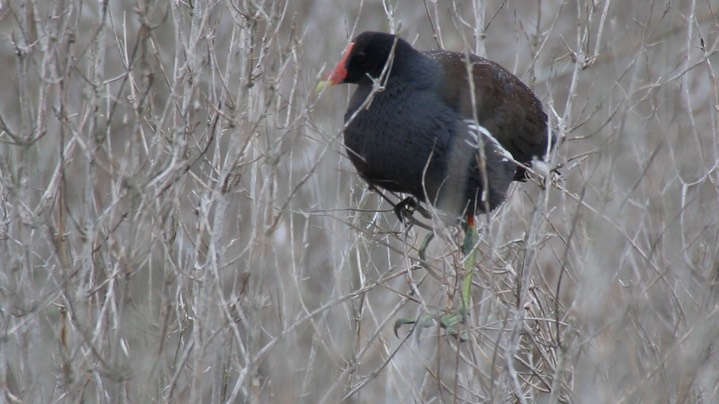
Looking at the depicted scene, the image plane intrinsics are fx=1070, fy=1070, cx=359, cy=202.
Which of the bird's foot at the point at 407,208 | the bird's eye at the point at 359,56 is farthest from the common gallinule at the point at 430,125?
the bird's foot at the point at 407,208

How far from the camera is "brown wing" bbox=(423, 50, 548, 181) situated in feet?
18.3

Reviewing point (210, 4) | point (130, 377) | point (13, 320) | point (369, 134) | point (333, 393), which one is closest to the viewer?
point (130, 377)

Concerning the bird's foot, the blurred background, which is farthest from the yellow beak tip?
the bird's foot

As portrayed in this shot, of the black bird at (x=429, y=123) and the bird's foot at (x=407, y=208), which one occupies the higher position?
the black bird at (x=429, y=123)

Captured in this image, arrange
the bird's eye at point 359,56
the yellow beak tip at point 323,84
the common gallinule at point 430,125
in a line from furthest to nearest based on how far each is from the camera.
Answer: the bird's eye at point 359,56 < the common gallinule at point 430,125 < the yellow beak tip at point 323,84

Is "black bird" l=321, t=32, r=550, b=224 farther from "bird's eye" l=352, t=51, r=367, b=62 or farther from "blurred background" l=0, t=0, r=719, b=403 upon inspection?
"blurred background" l=0, t=0, r=719, b=403

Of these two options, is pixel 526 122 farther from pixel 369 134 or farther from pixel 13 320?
pixel 13 320

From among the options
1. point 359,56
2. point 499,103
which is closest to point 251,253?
point 359,56

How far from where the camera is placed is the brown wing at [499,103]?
5574 millimetres

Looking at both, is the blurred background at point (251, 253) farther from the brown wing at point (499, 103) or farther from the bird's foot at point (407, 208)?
the brown wing at point (499, 103)

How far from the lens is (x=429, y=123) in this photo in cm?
539

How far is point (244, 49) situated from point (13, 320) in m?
1.50

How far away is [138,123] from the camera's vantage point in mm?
3627

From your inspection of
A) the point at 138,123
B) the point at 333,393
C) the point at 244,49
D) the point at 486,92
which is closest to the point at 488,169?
Result: the point at 486,92
